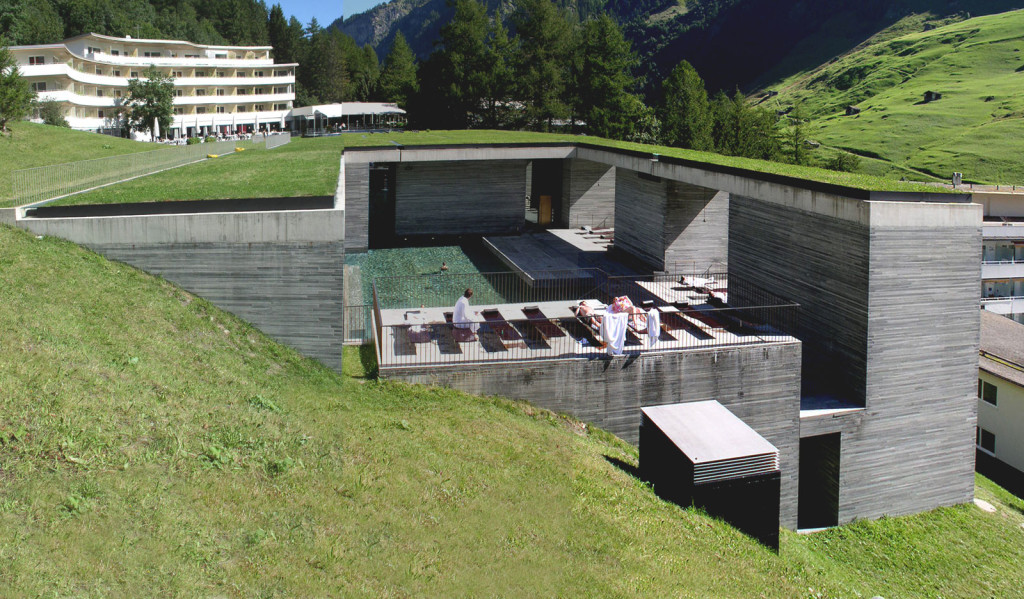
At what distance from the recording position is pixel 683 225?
22266 millimetres

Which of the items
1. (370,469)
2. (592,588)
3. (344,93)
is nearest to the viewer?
(592,588)

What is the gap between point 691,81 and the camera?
4850 cm

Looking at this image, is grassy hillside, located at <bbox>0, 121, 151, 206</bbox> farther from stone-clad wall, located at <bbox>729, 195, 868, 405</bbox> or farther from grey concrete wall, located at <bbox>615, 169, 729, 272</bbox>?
stone-clad wall, located at <bbox>729, 195, 868, 405</bbox>

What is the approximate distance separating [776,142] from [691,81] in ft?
22.5

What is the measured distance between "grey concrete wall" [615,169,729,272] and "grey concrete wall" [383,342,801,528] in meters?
8.34

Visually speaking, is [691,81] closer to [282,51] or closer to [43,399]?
[43,399]

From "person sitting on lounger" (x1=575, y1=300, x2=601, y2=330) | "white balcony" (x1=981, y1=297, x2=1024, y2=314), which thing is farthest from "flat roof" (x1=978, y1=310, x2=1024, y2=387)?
"person sitting on lounger" (x1=575, y1=300, x2=601, y2=330)

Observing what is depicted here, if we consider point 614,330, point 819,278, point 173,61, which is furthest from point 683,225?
point 173,61

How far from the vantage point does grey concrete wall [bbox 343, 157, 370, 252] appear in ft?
85.3

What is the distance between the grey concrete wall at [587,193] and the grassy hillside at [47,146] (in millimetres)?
17853

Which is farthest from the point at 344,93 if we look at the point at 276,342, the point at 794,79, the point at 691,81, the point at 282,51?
the point at 276,342

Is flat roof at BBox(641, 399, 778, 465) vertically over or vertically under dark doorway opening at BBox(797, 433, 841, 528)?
over

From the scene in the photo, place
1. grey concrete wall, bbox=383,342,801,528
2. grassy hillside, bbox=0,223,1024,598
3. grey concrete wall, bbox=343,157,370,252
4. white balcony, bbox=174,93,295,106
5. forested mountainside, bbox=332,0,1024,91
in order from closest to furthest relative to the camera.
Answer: grassy hillside, bbox=0,223,1024,598 < grey concrete wall, bbox=383,342,801,528 < grey concrete wall, bbox=343,157,370,252 < white balcony, bbox=174,93,295,106 < forested mountainside, bbox=332,0,1024,91

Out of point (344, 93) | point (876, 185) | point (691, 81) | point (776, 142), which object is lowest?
point (876, 185)
